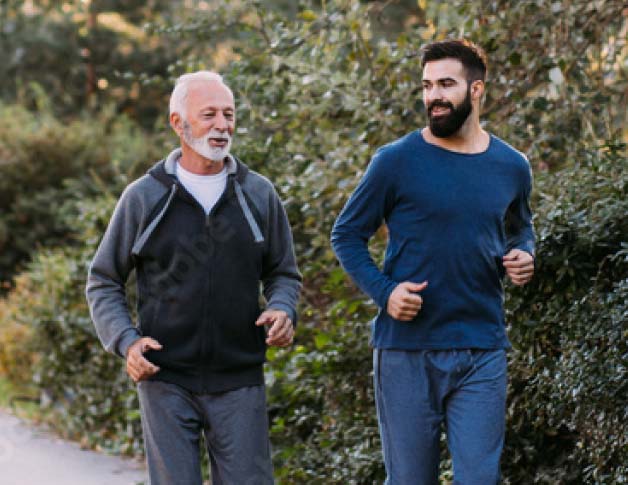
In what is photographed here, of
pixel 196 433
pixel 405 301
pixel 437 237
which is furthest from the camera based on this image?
pixel 196 433

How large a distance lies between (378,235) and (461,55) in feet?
8.88

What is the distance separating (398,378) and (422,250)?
18.0 inches

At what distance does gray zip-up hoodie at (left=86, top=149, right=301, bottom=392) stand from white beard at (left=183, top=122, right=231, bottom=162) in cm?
12

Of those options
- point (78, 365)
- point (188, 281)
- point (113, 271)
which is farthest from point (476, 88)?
point (78, 365)

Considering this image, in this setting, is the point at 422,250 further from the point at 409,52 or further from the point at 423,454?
the point at 409,52

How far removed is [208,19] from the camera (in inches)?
346

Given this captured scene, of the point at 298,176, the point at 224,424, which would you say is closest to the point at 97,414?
the point at 298,176

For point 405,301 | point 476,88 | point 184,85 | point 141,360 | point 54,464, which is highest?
point 184,85

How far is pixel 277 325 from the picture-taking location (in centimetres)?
435

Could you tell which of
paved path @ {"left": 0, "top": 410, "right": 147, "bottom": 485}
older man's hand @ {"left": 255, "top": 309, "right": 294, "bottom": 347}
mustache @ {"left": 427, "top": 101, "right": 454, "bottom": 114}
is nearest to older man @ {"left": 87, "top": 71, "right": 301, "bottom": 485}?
older man's hand @ {"left": 255, "top": 309, "right": 294, "bottom": 347}

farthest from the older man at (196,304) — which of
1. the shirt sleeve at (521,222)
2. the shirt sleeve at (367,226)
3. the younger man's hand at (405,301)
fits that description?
the shirt sleeve at (521,222)

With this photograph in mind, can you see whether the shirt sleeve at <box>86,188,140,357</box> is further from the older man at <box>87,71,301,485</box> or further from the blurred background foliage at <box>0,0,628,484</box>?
the blurred background foliage at <box>0,0,628,484</box>

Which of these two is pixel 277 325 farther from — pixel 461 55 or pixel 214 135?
pixel 461 55

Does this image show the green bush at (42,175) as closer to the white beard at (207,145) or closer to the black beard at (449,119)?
the white beard at (207,145)
